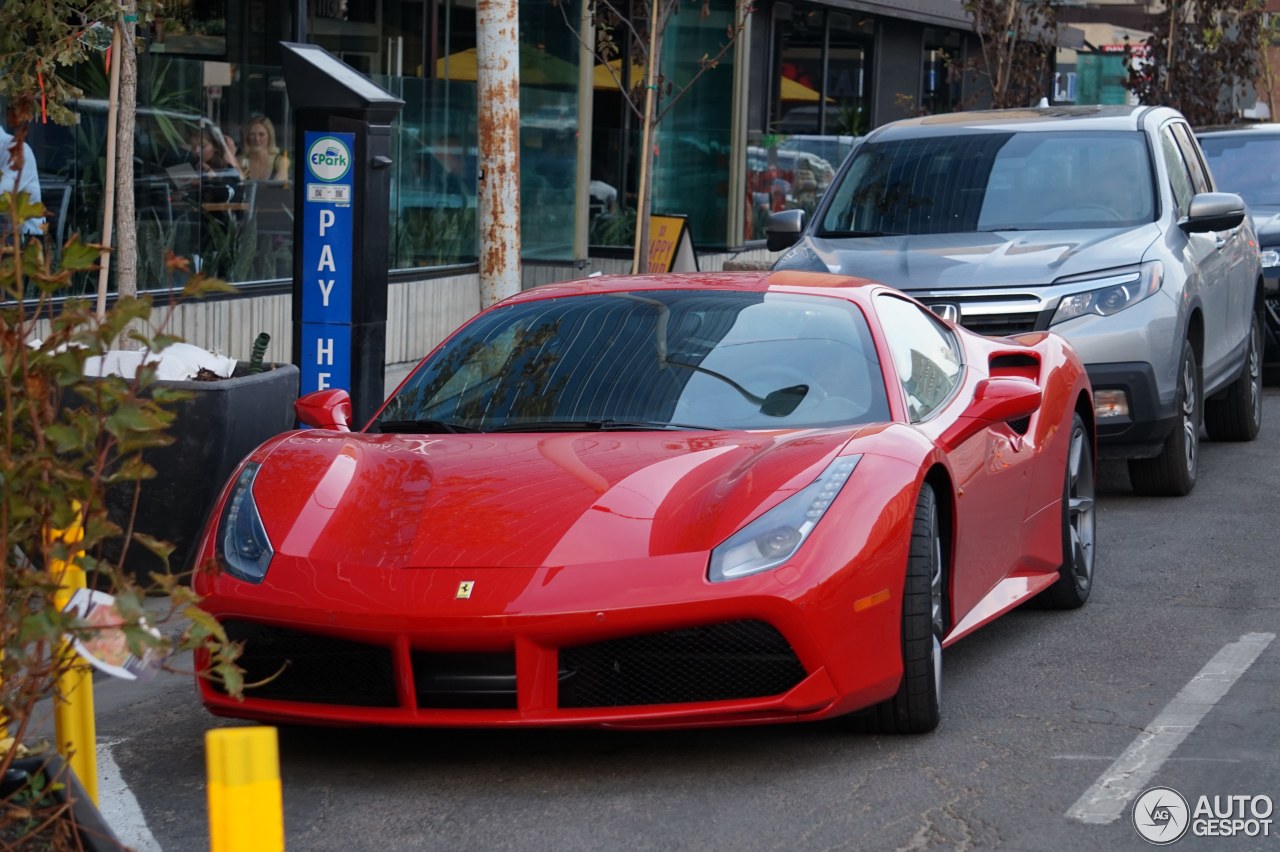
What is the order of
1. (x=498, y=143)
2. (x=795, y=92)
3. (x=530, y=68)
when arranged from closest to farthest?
(x=498, y=143), (x=530, y=68), (x=795, y=92)

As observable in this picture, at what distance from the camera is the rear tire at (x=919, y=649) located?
5.22m

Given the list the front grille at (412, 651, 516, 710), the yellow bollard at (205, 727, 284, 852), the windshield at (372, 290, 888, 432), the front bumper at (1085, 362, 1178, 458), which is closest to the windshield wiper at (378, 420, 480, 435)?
the windshield at (372, 290, 888, 432)

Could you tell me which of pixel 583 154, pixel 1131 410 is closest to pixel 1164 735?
pixel 1131 410

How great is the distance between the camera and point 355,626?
191 inches

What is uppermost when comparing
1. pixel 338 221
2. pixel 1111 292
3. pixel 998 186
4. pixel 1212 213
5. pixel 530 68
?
pixel 530 68

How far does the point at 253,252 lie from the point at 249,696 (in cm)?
823

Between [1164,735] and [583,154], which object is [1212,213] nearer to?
[1164,735]

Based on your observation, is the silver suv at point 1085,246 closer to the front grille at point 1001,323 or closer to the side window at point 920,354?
the front grille at point 1001,323

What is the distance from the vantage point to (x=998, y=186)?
411 inches

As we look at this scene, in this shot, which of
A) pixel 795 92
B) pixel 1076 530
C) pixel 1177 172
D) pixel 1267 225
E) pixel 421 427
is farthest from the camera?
pixel 795 92

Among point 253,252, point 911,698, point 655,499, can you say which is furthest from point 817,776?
point 253,252

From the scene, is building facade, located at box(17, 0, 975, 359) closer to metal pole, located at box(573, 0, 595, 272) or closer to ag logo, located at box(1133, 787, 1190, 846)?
metal pole, located at box(573, 0, 595, 272)

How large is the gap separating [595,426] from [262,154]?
7807 mm

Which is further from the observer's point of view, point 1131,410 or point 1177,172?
point 1177,172
